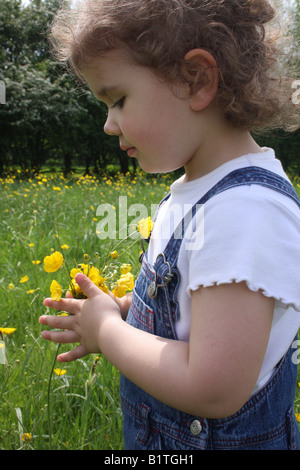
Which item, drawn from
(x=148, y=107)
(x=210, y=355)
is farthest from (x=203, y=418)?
(x=148, y=107)

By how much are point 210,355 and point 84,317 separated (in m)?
0.26

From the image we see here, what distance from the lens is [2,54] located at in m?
8.97

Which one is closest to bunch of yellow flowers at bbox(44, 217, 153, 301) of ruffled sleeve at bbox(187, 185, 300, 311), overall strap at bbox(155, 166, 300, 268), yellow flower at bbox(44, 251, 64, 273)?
yellow flower at bbox(44, 251, 64, 273)

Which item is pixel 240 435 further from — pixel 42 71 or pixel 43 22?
pixel 43 22

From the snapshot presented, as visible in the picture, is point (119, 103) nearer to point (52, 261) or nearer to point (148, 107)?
point (148, 107)

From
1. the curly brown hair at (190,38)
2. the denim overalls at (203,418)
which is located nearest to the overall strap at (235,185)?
the denim overalls at (203,418)

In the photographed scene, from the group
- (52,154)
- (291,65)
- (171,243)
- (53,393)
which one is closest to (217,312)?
(171,243)

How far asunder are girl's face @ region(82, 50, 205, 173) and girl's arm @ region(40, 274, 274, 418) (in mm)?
245

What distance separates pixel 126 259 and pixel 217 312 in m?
1.60

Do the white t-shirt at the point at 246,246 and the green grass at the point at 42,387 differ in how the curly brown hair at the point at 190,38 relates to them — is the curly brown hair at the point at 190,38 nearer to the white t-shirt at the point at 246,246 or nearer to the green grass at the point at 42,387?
the white t-shirt at the point at 246,246

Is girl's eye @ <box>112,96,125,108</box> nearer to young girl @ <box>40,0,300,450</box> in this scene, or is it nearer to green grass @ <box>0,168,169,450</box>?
young girl @ <box>40,0,300,450</box>

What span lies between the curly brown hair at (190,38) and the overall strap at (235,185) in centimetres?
11

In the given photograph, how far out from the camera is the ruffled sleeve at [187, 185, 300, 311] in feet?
1.75

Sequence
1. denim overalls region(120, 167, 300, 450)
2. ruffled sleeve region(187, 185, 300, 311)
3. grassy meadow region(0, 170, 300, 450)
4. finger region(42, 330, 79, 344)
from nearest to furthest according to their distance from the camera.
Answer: ruffled sleeve region(187, 185, 300, 311) < denim overalls region(120, 167, 300, 450) < finger region(42, 330, 79, 344) < grassy meadow region(0, 170, 300, 450)
